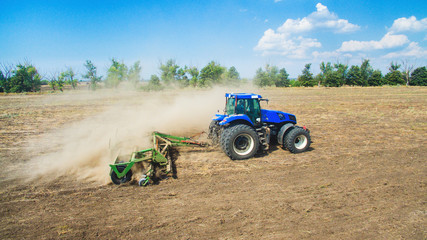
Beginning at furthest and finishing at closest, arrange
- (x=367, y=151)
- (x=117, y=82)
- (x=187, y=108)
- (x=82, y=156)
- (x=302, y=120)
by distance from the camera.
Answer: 1. (x=117, y=82)
2. (x=187, y=108)
3. (x=302, y=120)
4. (x=367, y=151)
5. (x=82, y=156)

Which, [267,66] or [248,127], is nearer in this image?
[248,127]

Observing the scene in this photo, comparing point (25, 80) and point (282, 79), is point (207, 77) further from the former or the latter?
point (25, 80)

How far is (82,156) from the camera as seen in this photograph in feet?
23.1

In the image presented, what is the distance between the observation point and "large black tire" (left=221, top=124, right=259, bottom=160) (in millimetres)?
6992

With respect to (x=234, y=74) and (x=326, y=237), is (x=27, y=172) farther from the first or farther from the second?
(x=234, y=74)

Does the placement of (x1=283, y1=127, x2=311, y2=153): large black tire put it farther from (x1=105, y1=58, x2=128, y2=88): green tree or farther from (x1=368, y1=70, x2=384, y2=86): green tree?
(x1=368, y1=70, x2=384, y2=86): green tree

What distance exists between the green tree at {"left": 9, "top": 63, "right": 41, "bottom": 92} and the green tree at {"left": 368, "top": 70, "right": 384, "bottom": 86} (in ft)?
Answer: 290

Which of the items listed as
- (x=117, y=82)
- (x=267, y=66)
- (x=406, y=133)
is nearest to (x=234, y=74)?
(x=267, y=66)

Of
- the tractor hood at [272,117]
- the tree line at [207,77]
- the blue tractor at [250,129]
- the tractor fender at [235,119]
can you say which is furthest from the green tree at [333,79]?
the tractor fender at [235,119]

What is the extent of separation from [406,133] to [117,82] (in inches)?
1597

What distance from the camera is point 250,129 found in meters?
7.19

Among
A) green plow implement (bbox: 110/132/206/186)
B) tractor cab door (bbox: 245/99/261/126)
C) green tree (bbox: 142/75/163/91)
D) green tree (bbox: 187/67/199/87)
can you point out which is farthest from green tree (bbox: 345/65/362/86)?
green plow implement (bbox: 110/132/206/186)

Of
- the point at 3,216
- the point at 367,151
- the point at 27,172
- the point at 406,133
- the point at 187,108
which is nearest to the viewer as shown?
the point at 3,216

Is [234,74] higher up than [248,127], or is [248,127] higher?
[234,74]
